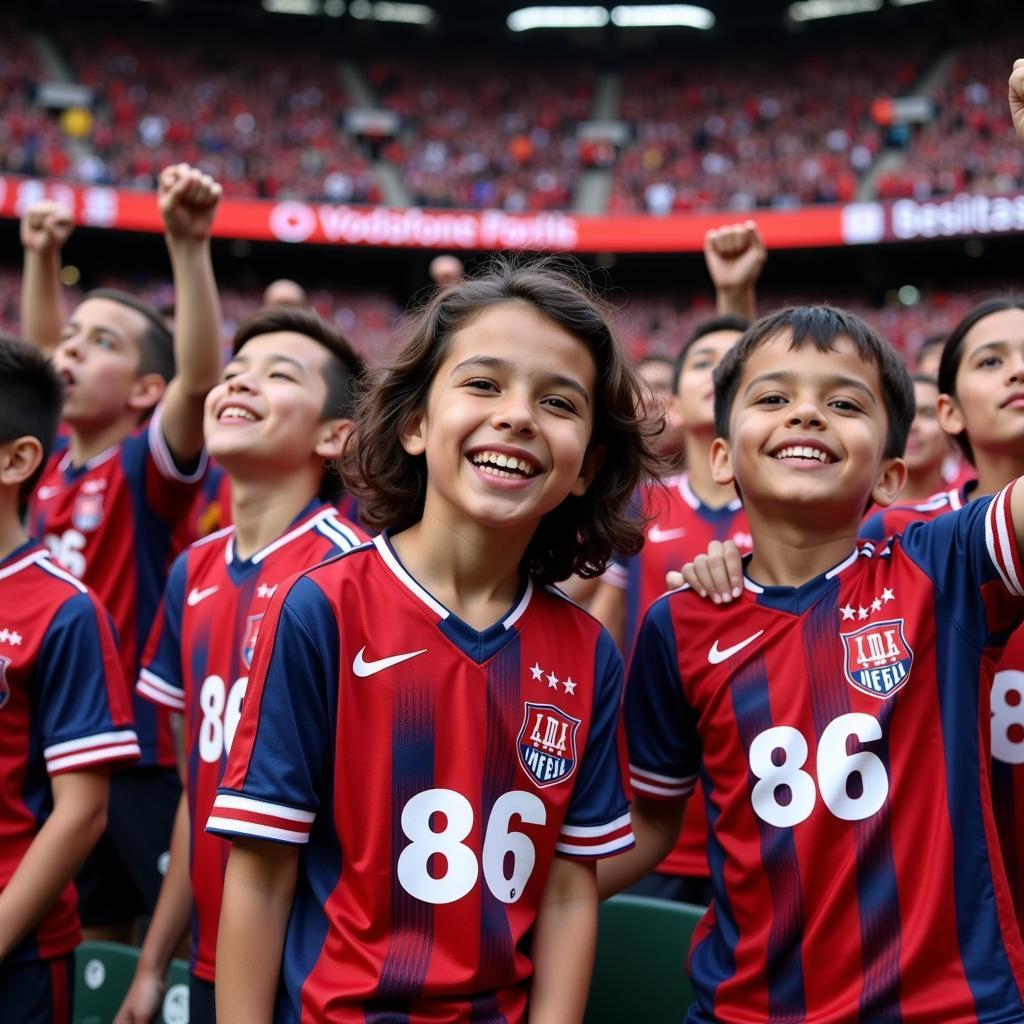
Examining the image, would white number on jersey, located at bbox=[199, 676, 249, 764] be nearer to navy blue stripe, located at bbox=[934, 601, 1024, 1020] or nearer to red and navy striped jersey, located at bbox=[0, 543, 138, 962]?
red and navy striped jersey, located at bbox=[0, 543, 138, 962]

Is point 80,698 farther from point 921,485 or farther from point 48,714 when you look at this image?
point 921,485

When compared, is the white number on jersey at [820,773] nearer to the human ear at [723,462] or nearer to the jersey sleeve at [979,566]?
the jersey sleeve at [979,566]

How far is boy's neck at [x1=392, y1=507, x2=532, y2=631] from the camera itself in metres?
1.79

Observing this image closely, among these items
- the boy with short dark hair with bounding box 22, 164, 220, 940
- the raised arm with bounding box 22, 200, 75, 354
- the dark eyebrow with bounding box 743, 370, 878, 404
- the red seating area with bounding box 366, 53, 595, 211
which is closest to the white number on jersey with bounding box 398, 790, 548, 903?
the dark eyebrow with bounding box 743, 370, 878, 404

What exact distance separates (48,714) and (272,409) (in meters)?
0.84

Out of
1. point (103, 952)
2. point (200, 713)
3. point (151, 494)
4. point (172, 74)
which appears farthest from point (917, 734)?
point (172, 74)

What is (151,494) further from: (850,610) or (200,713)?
(850,610)

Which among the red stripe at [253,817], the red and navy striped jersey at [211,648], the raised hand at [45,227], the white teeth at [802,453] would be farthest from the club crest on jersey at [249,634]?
the raised hand at [45,227]

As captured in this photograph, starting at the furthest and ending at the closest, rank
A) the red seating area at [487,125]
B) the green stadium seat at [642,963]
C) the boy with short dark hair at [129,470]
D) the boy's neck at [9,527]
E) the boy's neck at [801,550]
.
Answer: the red seating area at [487,125] < the boy with short dark hair at [129,470] < the boy's neck at [9,527] < the green stadium seat at [642,963] < the boy's neck at [801,550]

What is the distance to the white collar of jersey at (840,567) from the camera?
1.93 meters

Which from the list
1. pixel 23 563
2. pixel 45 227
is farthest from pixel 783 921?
pixel 45 227

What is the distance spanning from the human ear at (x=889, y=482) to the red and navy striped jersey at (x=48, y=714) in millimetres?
1495

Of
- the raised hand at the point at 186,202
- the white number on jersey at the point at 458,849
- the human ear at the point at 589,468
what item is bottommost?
the white number on jersey at the point at 458,849

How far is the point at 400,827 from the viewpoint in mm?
1611
